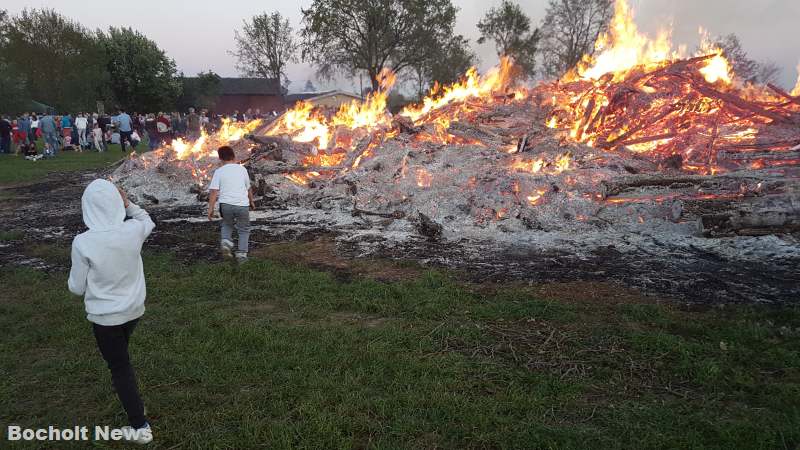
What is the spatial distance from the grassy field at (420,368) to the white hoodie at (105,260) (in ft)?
3.26

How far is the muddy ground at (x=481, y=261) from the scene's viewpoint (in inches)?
229

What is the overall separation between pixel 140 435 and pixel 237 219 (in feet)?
→ 13.3

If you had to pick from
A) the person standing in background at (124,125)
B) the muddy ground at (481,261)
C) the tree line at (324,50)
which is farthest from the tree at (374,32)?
the muddy ground at (481,261)

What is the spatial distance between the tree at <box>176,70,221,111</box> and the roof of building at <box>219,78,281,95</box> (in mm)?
11744

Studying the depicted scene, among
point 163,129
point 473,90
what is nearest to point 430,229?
point 473,90

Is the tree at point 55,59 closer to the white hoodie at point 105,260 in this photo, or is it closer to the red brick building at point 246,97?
the red brick building at point 246,97

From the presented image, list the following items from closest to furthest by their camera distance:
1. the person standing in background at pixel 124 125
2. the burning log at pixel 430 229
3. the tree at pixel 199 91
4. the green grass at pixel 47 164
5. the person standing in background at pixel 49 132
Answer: the burning log at pixel 430 229 → the green grass at pixel 47 164 → the person standing in background at pixel 49 132 → the person standing in background at pixel 124 125 → the tree at pixel 199 91

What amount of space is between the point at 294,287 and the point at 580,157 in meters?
7.64

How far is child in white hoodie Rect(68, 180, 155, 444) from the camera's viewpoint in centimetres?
300

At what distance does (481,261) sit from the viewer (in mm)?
7102

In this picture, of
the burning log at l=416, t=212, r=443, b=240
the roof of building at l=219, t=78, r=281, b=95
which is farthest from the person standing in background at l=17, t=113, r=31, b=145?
the roof of building at l=219, t=78, r=281, b=95

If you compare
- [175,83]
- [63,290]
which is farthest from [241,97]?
[63,290]

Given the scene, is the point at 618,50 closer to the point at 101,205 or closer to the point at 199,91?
the point at 101,205

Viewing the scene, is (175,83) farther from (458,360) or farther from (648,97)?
(458,360)
